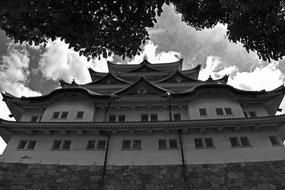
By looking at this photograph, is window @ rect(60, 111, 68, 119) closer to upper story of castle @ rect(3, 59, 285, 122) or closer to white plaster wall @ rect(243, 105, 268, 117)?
upper story of castle @ rect(3, 59, 285, 122)

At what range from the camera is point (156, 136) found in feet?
49.7

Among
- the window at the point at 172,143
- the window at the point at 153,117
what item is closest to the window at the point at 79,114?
the window at the point at 153,117

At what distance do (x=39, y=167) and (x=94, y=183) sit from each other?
4346 mm

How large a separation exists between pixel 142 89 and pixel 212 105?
22.5ft

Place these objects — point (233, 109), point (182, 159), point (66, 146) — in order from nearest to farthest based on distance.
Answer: point (182, 159)
point (66, 146)
point (233, 109)

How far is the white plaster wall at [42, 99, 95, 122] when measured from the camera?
16781 millimetres

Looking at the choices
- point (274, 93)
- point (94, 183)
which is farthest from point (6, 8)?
point (274, 93)

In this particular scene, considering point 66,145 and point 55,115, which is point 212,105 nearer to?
point 66,145

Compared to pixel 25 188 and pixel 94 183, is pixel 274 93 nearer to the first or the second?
pixel 94 183

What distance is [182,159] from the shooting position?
1362 centimetres

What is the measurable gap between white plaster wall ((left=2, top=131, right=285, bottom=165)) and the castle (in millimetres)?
69

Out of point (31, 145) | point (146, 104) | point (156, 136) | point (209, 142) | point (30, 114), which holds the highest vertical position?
point (146, 104)

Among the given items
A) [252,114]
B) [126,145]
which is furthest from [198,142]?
[252,114]

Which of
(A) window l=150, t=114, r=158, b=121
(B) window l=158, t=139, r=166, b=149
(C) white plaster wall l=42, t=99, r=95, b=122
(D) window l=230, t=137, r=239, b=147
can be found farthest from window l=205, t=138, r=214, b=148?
(C) white plaster wall l=42, t=99, r=95, b=122
